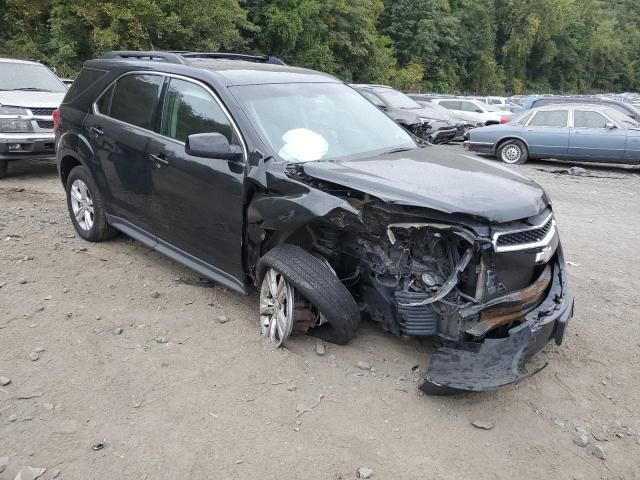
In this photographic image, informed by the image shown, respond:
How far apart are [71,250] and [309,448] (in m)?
3.72

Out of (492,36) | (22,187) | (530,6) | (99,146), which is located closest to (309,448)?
(99,146)

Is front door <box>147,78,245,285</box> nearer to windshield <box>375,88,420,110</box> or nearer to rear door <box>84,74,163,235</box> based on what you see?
rear door <box>84,74,163,235</box>

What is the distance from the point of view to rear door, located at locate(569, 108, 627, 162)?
11.8m

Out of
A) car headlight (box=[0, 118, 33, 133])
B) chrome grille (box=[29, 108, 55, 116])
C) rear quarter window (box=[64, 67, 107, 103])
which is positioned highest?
rear quarter window (box=[64, 67, 107, 103])

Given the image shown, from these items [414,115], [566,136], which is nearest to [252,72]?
[566,136]

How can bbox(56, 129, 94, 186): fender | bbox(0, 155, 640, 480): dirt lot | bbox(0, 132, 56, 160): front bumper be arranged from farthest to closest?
bbox(0, 132, 56, 160): front bumper
bbox(56, 129, 94, 186): fender
bbox(0, 155, 640, 480): dirt lot

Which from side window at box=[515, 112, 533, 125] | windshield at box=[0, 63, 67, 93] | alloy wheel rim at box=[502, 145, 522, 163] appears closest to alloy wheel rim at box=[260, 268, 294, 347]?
windshield at box=[0, 63, 67, 93]

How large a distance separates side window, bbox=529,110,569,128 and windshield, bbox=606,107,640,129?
0.90m

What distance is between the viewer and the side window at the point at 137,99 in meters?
4.57

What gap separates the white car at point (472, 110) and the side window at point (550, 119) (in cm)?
800

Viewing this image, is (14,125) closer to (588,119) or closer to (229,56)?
(229,56)

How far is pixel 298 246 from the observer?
368 cm

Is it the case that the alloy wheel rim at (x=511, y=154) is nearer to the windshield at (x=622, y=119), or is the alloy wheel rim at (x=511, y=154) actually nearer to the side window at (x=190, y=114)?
the windshield at (x=622, y=119)

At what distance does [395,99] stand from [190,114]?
480 inches
